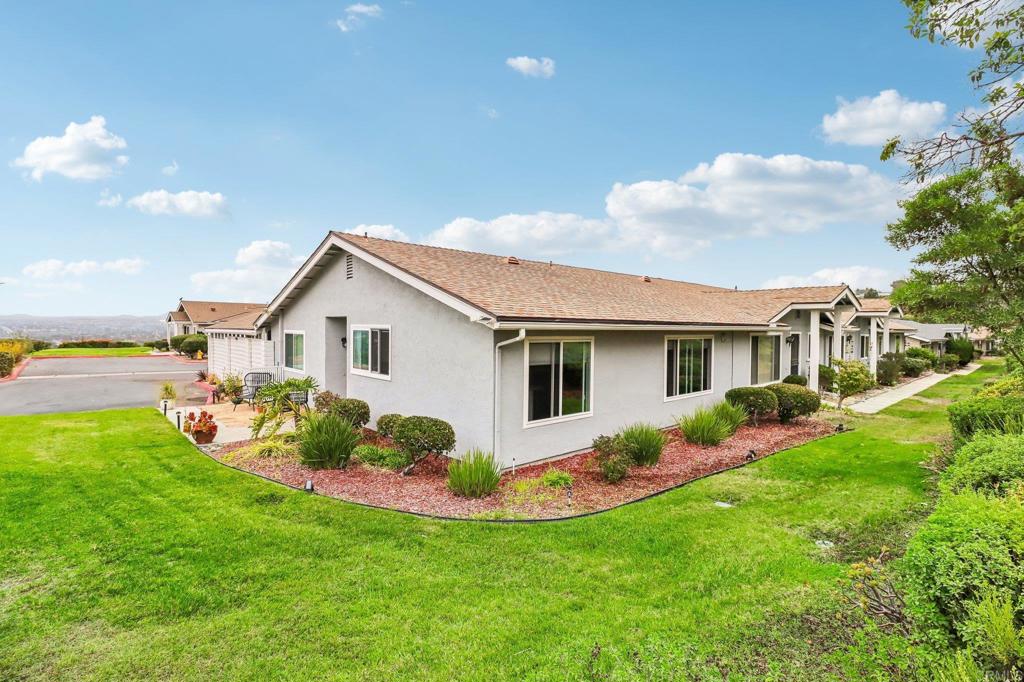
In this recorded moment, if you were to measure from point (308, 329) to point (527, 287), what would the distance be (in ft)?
27.3

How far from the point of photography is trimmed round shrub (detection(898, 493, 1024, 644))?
124 inches

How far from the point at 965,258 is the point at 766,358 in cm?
668

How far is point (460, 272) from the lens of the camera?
11789mm

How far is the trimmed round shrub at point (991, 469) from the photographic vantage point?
523cm

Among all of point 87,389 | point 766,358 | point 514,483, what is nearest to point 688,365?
point 766,358

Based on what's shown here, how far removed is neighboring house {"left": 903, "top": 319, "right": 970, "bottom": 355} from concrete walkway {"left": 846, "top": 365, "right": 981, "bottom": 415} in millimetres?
15118

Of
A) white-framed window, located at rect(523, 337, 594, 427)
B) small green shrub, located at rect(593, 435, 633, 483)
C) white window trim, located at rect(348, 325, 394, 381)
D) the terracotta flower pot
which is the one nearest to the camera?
small green shrub, located at rect(593, 435, 633, 483)

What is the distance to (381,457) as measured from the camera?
9930mm

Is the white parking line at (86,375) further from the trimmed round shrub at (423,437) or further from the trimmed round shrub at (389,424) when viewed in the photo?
the trimmed round shrub at (423,437)

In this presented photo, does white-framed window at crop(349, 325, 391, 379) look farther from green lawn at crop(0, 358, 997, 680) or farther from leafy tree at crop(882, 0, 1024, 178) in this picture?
leafy tree at crop(882, 0, 1024, 178)

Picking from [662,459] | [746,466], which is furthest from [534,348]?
[746,466]

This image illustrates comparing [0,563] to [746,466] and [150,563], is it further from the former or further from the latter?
[746,466]

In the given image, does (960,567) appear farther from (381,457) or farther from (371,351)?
(371,351)

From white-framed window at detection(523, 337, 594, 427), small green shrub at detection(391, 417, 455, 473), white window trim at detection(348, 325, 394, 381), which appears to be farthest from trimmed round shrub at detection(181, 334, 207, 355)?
white-framed window at detection(523, 337, 594, 427)
